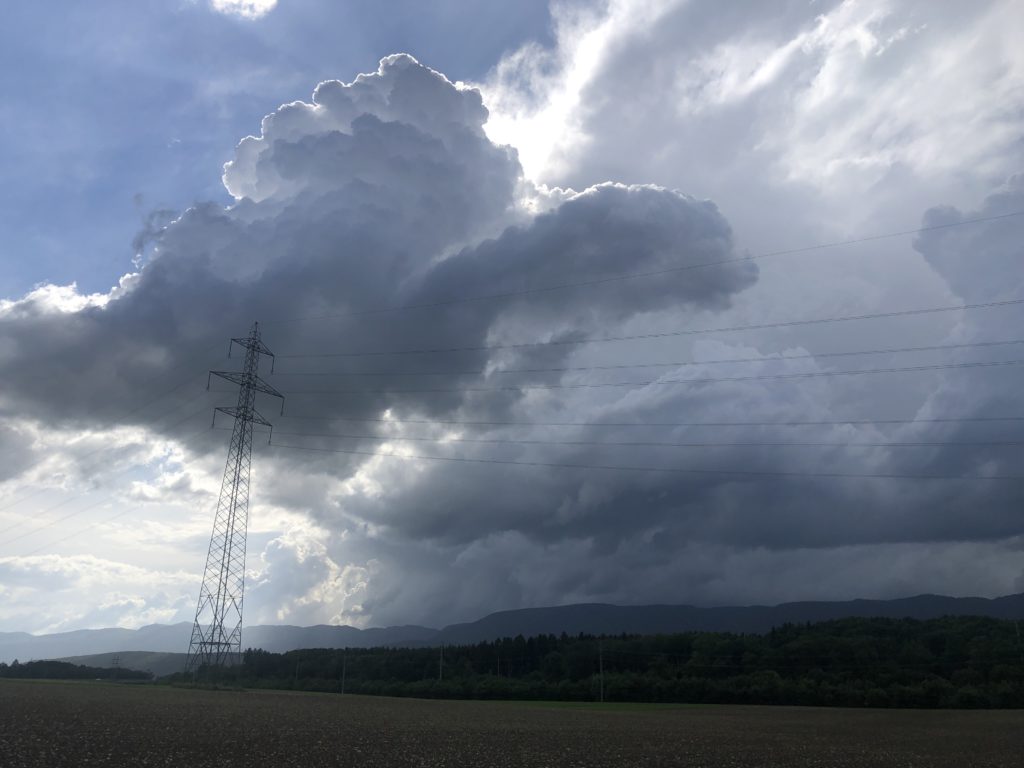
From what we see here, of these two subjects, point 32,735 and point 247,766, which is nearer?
point 247,766

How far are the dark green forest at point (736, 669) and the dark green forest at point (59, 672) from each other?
22251mm

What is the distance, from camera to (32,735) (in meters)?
28.5

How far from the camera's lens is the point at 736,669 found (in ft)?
536

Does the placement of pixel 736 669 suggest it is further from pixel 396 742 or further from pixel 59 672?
pixel 396 742

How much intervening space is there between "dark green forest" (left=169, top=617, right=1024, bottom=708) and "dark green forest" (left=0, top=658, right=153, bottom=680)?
73.0 feet

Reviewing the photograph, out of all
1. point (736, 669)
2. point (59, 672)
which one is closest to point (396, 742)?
point (59, 672)

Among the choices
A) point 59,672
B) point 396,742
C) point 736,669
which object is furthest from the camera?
point 736,669

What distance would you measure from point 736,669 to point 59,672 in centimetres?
13273

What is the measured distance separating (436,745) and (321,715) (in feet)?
59.6

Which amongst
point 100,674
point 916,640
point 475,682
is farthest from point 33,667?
point 916,640

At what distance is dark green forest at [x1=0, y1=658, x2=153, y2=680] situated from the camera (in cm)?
13662

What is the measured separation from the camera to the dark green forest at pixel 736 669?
128 metres

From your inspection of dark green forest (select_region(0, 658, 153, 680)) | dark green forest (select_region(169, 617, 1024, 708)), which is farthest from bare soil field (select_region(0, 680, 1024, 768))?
dark green forest (select_region(0, 658, 153, 680))

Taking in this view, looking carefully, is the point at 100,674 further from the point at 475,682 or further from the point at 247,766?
the point at 247,766
